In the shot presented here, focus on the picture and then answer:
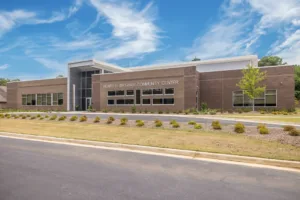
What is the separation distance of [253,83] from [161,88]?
12914 mm

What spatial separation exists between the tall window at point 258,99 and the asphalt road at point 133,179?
2802 cm

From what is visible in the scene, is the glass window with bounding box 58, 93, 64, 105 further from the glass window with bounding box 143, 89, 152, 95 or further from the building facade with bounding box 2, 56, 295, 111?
the glass window with bounding box 143, 89, 152, 95

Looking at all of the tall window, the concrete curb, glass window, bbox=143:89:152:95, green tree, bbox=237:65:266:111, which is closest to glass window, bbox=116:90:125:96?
glass window, bbox=143:89:152:95

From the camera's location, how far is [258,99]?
31.6 meters

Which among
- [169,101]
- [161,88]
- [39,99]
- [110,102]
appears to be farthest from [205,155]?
[39,99]

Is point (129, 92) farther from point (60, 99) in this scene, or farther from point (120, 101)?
point (60, 99)

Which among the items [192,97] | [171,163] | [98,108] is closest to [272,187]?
[171,163]

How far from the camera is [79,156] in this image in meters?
7.89

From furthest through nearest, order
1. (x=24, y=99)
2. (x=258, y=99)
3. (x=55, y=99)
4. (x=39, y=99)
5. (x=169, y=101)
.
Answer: (x=24, y=99), (x=39, y=99), (x=55, y=99), (x=169, y=101), (x=258, y=99)

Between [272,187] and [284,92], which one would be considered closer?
[272,187]

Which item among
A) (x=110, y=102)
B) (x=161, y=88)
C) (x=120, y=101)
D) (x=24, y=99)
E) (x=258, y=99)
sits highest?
(x=161, y=88)

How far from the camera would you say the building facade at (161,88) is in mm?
30719

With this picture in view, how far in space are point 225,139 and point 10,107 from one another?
54723mm

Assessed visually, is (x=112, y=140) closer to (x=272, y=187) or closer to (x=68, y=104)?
(x=272, y=187)
